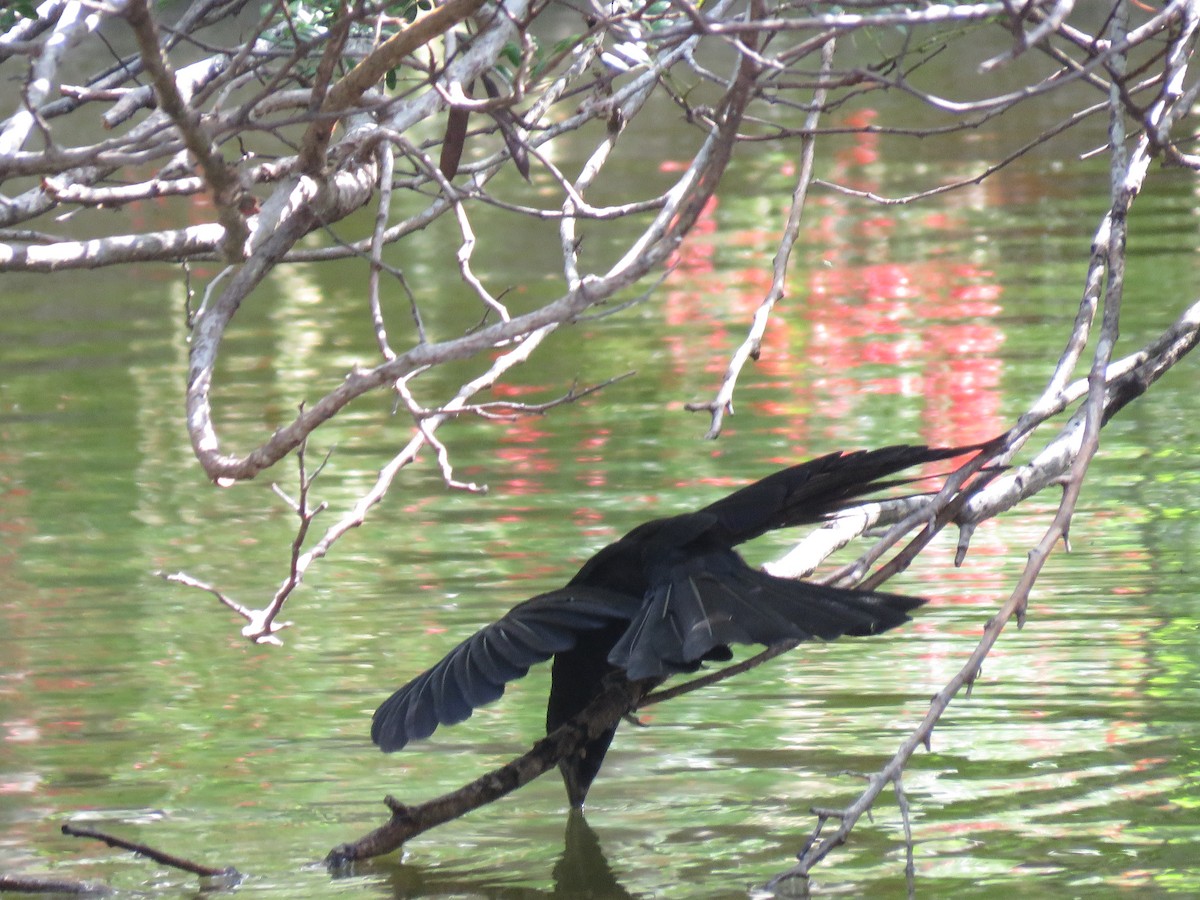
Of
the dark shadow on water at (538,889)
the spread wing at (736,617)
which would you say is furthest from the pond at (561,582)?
the spread wing at (736,617)

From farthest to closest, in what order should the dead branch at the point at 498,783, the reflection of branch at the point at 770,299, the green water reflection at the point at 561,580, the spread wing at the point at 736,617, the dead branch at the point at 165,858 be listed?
the green water reflection at the point at 561,580, the dead branch at the point at 498,783, the dead branch at the point at 165,858, the reflection of branch at the point at 770,299, the spread wing at the point at 736,617

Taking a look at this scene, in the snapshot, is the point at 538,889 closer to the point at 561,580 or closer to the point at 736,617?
the point at 736,617

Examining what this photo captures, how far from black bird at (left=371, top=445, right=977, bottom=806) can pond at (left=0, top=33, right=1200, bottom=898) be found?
1.70 feet

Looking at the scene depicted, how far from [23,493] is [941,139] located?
33.8 ft

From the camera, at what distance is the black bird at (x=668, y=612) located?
2.52 m

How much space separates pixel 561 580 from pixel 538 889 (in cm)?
194

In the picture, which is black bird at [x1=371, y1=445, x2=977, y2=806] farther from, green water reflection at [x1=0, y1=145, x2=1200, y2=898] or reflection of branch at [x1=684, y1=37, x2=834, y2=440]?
green water reflection at [x1=0, y1=145, x2=1200, y2=898]

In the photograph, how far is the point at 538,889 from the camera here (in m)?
3.12

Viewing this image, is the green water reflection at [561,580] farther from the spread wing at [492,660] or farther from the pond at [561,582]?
the spread wing at [492,660]

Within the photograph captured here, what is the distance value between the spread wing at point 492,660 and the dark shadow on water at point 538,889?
20.3 inches

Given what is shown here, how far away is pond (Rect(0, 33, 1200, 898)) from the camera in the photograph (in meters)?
3.26

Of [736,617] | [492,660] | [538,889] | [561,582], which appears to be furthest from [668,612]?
[561,582]

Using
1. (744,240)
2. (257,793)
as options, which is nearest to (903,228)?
(744,240)

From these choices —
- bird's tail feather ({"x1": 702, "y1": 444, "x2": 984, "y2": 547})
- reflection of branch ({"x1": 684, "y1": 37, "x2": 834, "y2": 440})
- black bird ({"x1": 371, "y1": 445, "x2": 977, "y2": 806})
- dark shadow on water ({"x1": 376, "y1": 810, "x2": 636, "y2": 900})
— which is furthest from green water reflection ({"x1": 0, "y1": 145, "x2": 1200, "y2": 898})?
reflection of branch ({"x1": 684, "y1": 37, "x2": 834, "y2": 440})
